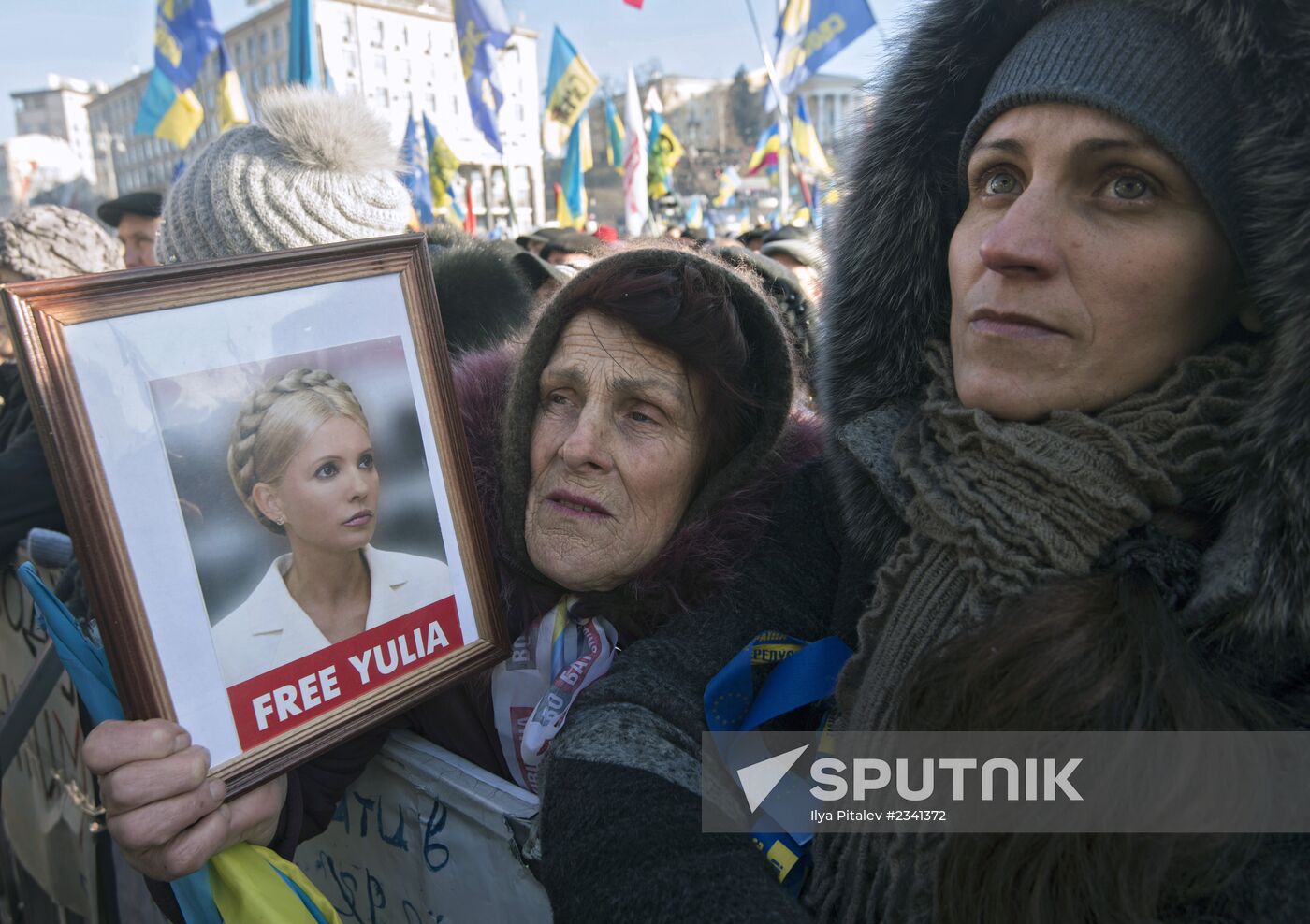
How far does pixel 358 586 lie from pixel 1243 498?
120 centimetres

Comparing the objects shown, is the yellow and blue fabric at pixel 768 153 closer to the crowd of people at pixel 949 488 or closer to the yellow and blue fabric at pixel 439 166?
the yellow and blue fabric at pixel 439 166

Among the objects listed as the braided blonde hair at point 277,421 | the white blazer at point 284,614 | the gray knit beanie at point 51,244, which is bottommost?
the white blazer at point 284,614

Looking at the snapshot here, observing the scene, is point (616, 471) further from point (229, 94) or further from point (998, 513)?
point (229, 94)

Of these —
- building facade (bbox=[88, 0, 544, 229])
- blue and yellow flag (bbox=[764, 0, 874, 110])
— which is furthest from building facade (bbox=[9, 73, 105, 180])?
blue and yellow flag (bbox=[764, 0, 874, 110])

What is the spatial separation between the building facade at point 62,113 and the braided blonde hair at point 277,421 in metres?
79.4

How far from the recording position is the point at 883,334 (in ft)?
4.92

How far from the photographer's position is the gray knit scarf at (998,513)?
1.01m

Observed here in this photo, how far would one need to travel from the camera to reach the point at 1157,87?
1039mm

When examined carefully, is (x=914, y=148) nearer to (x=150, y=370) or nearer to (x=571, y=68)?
(x=150, y=370)

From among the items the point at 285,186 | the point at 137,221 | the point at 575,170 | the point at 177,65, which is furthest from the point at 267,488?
the point at 575,170

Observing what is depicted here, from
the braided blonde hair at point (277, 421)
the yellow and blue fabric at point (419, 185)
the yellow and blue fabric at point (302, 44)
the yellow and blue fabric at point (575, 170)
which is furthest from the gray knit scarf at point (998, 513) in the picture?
the yellow and blue fabric at point (575, 170)

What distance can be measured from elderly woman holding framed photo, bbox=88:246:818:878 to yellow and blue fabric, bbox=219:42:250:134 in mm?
6522
